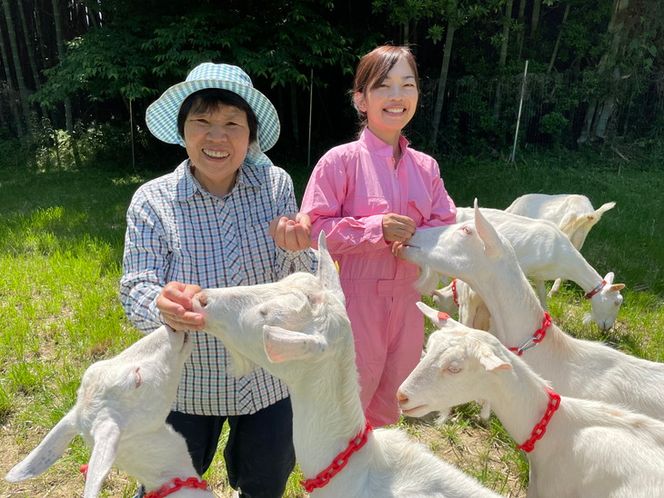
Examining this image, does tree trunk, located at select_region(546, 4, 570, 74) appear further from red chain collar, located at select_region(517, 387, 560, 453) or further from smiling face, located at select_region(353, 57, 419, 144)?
Answer: red chain collar, located at select_region(517, 387, 560, 453)

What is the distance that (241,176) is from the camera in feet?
7.11

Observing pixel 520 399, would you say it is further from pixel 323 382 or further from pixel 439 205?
pixel 439 205

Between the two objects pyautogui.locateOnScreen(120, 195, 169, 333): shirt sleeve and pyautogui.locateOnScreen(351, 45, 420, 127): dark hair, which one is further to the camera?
pyautogui.locateOnScreen(351, 45, 420, 127): dark hair

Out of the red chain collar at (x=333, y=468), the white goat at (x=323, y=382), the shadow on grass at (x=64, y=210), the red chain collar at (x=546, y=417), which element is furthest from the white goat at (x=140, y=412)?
the shadow on grass at (x=64, y=210)

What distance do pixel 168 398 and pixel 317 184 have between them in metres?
1.20

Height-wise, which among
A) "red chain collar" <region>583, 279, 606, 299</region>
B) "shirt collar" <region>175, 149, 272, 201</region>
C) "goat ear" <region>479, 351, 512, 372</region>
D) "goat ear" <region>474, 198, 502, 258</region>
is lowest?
"red chain collar" <region>583, 279, 606, 299</region>

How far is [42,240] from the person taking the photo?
6.34 metres

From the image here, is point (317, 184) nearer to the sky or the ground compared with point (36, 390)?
nearer to the sky

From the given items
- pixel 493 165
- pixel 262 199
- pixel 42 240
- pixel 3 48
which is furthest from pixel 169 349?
pixel 3 48

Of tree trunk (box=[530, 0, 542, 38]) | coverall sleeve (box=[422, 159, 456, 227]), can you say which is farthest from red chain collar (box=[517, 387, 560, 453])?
tree trunk (box=[530, 0, 542, 38])

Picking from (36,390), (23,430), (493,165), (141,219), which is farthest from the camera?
(493,165)

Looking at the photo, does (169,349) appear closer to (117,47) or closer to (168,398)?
(168,398)

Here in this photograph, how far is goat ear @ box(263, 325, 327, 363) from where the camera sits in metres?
1.33

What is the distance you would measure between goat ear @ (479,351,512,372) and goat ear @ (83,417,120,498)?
121 cm
